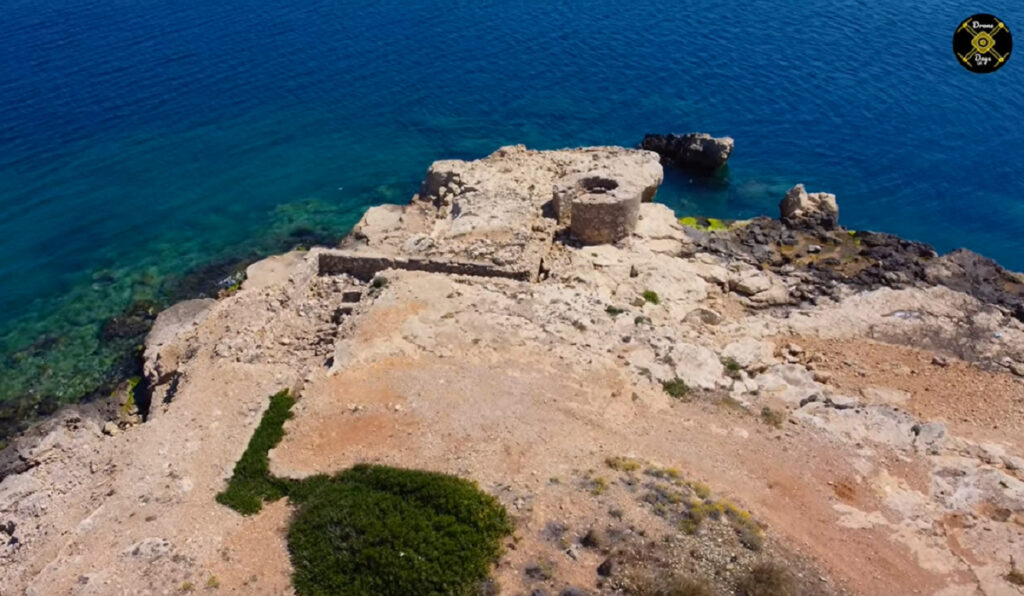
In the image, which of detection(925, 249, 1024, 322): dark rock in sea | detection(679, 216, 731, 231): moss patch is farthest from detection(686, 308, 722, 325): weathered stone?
detection(925, 249, 1024, 322): dark rock in sea

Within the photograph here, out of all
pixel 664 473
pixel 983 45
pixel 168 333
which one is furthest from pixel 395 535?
pixel 983 45

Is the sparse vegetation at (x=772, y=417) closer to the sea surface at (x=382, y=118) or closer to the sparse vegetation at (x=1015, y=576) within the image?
the sparse vegetation at (x=1015, y=576)

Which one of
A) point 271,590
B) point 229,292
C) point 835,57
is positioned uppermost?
point 835,57

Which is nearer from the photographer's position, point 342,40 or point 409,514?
point 409,514

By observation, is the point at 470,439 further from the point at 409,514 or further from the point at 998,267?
the point at 998,267

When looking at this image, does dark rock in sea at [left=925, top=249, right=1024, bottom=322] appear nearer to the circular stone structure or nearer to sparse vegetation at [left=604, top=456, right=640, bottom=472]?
the circular stone structure

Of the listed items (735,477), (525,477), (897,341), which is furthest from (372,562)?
(897,341)

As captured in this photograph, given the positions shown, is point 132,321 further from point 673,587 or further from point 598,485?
point 673,587
